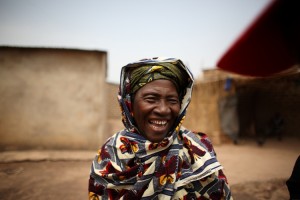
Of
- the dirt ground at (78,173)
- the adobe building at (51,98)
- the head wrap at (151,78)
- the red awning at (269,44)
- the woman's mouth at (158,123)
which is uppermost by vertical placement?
the red awning at (269,44)

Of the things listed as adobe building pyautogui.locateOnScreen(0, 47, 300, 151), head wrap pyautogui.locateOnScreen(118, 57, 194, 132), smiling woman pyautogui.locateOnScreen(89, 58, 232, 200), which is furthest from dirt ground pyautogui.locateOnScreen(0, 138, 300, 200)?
head wrap pyautogui.locateOnScreen(118, 57, 194, 132)

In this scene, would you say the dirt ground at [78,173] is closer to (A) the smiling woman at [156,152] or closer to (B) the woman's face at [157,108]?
(A) the smiling woman at [156,152]

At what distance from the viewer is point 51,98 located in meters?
6.25

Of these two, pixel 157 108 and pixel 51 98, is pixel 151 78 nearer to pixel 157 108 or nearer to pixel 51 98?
pixel 157 108

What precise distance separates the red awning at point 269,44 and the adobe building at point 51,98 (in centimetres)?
593

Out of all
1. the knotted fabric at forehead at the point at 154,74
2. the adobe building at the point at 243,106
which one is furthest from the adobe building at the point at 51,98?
the knotted fabric at forehead at the point at 154,74

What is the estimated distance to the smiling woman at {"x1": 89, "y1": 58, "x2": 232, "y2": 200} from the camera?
58.6 inches

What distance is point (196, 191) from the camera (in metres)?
1.57

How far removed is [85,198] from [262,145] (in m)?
7.54

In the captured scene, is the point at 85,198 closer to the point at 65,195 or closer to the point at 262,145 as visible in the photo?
the point at 65,195

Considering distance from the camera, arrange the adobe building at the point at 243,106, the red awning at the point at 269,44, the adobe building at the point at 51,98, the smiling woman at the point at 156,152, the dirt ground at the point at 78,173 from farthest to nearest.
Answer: the adobe building at the point at 243,106 < the adobe building at the point at 51,98 < the dirt ground at the point at 78,173 < the smiling woman at the point at 156,152 < the red awning at the point at 269,44

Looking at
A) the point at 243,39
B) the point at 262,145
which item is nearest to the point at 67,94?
the point at 243,39

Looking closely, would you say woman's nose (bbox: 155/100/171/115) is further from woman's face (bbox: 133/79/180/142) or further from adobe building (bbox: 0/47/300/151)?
adobe building (bbox: 0/47/300/151)

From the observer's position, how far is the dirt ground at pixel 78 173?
3590 mm
